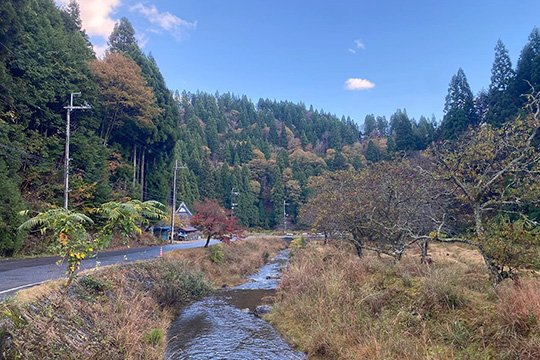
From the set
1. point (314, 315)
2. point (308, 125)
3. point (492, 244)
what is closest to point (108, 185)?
point (314, 315)

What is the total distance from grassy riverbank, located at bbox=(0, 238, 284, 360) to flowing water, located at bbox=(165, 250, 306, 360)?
593 millimetres

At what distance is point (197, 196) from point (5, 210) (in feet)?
150

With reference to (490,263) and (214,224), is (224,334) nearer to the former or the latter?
(490,263)

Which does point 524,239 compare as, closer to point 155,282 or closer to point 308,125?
point 155,282

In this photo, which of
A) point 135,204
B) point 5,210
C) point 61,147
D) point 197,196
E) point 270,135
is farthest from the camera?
point 270,135

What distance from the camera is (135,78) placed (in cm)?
2969

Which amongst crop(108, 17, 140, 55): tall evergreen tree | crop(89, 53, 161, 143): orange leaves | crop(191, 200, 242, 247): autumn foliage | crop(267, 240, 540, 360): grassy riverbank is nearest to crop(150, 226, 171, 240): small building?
crop(89, 53, 161, 143): orange leaves

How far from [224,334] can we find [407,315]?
565 centimetres

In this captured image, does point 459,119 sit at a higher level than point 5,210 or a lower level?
higher

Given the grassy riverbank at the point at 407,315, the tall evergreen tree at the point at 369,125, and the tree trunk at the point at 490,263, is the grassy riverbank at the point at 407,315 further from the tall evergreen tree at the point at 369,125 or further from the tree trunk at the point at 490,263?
the tall evergreen tree at the point at 369,125

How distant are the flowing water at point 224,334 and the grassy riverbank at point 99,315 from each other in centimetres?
59

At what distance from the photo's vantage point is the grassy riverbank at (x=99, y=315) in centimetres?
486

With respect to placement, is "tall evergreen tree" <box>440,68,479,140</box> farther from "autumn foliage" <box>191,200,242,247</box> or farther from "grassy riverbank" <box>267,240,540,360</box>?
"grassy riverbank" <box>267,240,540,360</box>

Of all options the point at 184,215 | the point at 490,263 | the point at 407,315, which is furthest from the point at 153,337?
the point at 184,215
